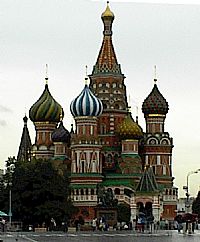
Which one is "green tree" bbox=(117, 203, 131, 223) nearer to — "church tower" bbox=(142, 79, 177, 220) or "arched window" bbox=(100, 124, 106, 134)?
"church tower" bbox=(142, 79, 177, 220)

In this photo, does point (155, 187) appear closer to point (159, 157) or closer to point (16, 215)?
point (159, 157)

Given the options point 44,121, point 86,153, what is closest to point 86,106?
point 86,153

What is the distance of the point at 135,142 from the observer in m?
76.2

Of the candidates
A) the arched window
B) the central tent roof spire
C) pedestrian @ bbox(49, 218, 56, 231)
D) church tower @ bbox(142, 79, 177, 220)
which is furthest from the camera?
the central tent roof spire

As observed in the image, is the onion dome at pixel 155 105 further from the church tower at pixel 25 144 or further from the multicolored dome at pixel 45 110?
the church tower at pixel 25 144

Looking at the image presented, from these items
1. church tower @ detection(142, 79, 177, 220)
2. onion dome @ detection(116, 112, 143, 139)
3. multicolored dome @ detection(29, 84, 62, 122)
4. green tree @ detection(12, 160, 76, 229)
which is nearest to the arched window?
onion dome @ detection(116, 112, 143, 139)

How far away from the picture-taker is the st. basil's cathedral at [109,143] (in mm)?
72062

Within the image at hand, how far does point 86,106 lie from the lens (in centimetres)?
7306

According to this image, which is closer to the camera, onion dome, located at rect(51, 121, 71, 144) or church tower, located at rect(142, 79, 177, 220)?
church tower, located at rect(142, 79, 177, 220)

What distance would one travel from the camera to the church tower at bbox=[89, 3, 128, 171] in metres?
76.8

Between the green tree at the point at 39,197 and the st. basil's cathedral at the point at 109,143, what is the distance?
15.0 meters

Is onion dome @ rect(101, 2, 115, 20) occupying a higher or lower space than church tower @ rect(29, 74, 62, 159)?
higher

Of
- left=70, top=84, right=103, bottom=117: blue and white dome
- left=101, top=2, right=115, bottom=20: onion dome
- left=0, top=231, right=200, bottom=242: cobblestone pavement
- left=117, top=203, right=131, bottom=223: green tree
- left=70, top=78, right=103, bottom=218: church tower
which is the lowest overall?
left=0, top=231, right=200, bottom=242: cobblestone pavement

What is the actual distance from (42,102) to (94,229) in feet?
104
